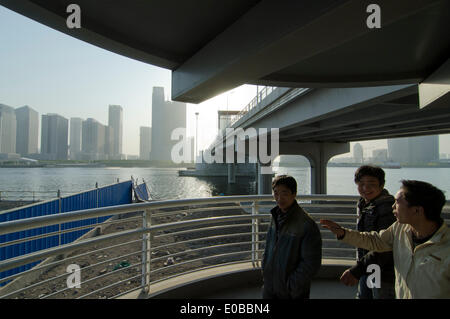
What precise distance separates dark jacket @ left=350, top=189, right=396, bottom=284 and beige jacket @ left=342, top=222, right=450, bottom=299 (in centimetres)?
23

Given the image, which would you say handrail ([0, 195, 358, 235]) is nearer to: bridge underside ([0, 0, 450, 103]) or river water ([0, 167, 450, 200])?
→ bridge underside ([0, 0, 450, 103])

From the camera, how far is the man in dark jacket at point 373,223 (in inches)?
80.4

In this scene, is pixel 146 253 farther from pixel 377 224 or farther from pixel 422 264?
pixel 422 264

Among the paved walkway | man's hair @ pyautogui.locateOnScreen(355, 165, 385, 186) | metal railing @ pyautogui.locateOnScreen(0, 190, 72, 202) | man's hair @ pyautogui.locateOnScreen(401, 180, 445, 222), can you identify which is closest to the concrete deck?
the paved walkway

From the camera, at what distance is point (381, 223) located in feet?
7.23

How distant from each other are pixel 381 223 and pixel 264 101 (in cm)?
1237

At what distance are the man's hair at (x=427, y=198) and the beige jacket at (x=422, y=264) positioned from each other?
0.09 m

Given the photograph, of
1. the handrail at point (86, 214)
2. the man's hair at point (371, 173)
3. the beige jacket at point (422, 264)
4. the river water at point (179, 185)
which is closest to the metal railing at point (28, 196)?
the river water at point (179, 185)

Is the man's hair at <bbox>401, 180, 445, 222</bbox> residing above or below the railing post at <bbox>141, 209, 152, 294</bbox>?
above

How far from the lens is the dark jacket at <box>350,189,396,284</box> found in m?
2.03

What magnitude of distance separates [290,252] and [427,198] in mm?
904

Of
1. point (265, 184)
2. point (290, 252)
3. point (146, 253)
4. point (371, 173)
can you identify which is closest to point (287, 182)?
point (290, 252)

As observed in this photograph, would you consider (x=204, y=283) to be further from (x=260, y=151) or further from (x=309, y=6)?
(x=260, y=151)

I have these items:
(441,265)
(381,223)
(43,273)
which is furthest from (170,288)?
(43,273)
